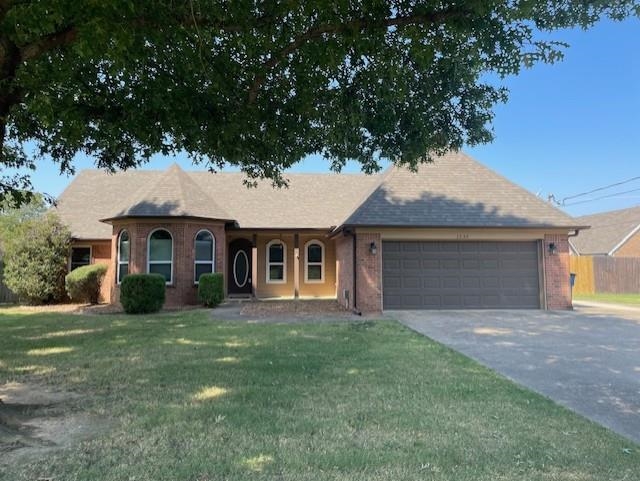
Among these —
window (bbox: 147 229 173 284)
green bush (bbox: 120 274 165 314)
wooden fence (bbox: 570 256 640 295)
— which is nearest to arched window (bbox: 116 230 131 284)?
window (bbox: 147 229 173 284)

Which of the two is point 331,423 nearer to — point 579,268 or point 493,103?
point 493,103

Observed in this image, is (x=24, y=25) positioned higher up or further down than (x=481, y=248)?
higher up

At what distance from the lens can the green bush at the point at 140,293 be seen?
1422 centimetres

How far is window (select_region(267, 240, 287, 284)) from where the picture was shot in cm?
2042

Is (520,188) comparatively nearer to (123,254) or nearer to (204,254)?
(204,254)

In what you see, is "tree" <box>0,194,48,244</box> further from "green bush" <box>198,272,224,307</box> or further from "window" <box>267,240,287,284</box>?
"window" <box>267,240,287,284</box>

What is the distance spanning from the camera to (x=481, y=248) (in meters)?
14.8

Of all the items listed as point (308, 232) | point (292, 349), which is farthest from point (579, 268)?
point (292, 349)

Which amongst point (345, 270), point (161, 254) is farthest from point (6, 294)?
point (345, 270)

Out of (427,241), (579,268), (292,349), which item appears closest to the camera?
(292,349)

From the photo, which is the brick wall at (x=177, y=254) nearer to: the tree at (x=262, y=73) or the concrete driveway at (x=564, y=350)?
the concrete driveway at (x=564, y=350)

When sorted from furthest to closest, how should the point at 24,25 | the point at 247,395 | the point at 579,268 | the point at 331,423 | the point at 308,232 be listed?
the point at 579,268 < the point at 308,232 < the point at 247,395 < the point at 331,423 < the point at 24,25

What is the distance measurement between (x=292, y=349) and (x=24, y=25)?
20.6 ft

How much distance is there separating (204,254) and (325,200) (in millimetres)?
6809
